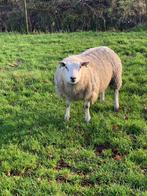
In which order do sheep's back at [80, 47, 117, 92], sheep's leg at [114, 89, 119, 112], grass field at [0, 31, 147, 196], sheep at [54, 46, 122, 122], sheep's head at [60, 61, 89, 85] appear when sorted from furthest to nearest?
sheep's leg at [114, 89, 119, 112], sheep's back at [80, 47, 117, 92], sheep at [54, 46, 122, 122], sheep's head at [60, 61, 89, 85], grass field at [0, 31, 147, 196]

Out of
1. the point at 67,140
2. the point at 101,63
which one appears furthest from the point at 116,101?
the point at 67,140

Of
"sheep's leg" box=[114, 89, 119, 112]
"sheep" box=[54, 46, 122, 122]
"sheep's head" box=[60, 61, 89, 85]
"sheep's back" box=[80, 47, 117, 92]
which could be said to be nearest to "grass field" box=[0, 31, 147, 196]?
"sheep's leg" box=[114, 89, 119, 112]

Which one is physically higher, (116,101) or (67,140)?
(116,101)

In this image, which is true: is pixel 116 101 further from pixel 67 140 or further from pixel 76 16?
pixel 76 16

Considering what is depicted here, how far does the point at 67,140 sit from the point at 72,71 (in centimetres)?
109

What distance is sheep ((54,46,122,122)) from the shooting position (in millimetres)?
6613

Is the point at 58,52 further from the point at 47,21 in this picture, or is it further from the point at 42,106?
the point at 47,21

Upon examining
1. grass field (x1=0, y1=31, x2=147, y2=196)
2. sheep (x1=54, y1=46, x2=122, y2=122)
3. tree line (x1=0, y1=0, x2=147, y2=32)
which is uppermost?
tree line (x1=0, y1=0, x2=147, y2=32)

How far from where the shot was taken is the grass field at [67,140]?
560 cm

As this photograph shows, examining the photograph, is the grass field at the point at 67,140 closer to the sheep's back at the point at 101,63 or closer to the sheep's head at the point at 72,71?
the sheep's back at the point at 101,63

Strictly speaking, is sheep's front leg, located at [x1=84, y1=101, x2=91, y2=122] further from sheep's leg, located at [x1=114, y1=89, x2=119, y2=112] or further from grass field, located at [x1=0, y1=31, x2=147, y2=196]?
sheep's leg, located at [x1=114, y1=89, x2=119, y2=112]

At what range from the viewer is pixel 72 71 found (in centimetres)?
651

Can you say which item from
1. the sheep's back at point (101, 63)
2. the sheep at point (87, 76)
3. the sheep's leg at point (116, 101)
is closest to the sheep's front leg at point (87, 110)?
the sheep at point (87, 76)

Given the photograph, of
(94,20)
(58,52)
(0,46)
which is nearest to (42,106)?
(58,52)
